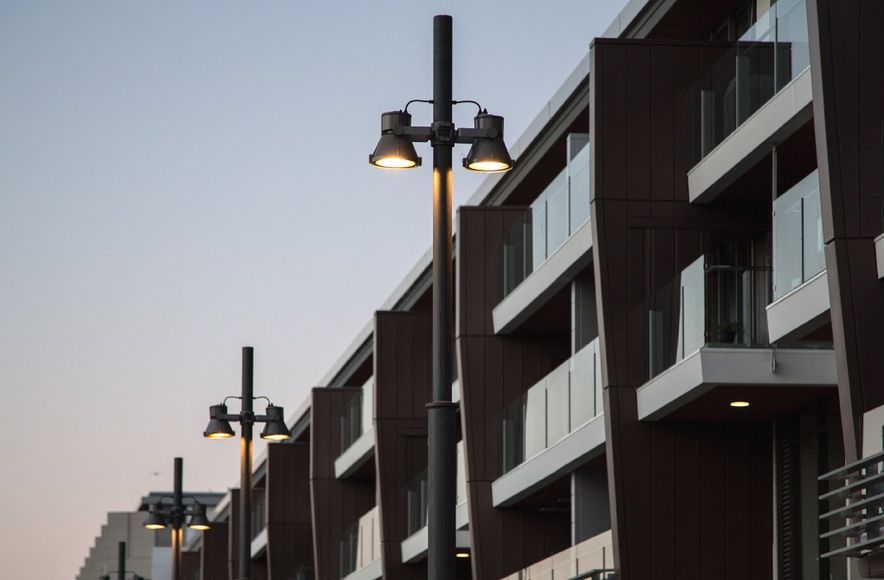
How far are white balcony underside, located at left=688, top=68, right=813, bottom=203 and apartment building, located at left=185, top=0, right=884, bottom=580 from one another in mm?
43

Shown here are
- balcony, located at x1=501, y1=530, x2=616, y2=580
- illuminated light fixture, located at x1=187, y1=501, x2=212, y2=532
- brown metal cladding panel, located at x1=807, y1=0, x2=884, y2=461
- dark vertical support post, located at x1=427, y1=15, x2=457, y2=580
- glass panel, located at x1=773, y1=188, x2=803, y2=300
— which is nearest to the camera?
dark vertical support post, located at x1=427, y1=15, x2=457, y2=580

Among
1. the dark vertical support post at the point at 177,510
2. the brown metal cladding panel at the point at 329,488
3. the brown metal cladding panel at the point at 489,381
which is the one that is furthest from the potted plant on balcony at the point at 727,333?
the brown metal cladding panel at the point at 329,488

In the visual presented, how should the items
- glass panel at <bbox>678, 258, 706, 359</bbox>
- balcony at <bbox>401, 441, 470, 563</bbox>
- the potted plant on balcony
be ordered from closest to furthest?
the potted plant on balcony, glass panel at <bbox>678, 258, 706, 359</bbox>, balcony at <bbox>401, 441, 470, 563</bbox>

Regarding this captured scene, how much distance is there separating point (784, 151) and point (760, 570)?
6481mm

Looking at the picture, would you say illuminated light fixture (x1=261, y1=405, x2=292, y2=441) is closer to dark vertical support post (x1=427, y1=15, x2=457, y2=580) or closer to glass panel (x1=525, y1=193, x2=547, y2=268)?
glass panel (x1=525, y1=193, x2=547, y2=268)

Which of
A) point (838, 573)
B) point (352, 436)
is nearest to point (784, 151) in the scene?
point (838, 573)

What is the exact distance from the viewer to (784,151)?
23.4m

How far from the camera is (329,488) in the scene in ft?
175

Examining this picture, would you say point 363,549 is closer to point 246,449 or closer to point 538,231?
point 246,449

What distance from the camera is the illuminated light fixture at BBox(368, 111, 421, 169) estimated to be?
16.0m

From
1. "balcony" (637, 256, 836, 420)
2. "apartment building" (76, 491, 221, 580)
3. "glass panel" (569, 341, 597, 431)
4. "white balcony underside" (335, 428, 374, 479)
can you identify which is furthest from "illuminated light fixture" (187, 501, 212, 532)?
"apartment building" (76, 491, 221, 580)

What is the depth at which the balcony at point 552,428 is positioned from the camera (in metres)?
28.3

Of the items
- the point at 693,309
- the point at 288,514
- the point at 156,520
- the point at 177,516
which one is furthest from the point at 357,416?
the point at 693,309

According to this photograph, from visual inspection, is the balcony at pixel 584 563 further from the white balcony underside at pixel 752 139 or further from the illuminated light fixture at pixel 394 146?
the illuminated light fixture at pixel 394 146
